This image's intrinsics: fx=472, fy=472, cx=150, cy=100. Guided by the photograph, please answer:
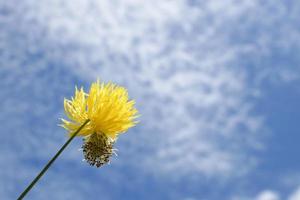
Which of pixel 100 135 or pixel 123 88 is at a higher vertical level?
pixel 123 88

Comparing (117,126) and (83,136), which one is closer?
(117,126)

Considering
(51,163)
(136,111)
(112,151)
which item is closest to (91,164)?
(112,151)

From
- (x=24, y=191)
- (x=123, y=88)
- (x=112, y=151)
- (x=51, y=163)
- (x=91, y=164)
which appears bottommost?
(x=24, y=191)

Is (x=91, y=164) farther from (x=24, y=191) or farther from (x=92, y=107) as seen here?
(x=24, y=191)

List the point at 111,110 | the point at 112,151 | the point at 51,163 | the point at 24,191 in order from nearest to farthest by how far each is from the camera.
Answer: the point at 24,191, the point at 51,163, the point at 111,110, the point at 112,151

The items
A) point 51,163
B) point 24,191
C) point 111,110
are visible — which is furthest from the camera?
point 111,110
